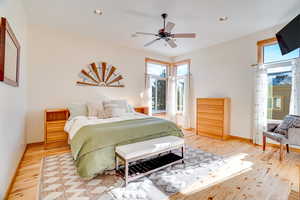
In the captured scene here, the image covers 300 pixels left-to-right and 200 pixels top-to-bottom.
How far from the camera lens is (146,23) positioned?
3199 millimetres

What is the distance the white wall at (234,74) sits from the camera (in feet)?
12.3

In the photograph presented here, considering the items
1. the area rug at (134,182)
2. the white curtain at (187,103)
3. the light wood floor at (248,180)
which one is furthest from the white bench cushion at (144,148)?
the white curtain at (187,103)

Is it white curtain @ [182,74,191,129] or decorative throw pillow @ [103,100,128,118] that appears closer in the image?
decorative throw pillow @ [103,100,128,118]

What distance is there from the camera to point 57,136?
3.29 metres

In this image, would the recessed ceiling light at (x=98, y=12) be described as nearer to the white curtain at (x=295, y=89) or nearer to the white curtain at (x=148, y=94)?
the white curtain at (x=148, y=94)

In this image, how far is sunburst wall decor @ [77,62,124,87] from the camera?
399cm

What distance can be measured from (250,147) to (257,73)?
70.6 inches

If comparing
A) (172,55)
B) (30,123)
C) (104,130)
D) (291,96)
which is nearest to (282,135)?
(291,96)

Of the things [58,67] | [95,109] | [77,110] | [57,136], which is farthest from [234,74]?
[57,136]

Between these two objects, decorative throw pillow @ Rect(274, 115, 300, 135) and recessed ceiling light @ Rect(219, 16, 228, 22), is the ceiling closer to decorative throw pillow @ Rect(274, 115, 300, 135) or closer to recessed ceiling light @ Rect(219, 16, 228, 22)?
recessed ceiling light @ Rect(219, 16, 228, 22)

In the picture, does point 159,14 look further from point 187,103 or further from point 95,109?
point 187,103

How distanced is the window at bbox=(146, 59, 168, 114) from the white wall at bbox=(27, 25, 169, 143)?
1339 millimetres

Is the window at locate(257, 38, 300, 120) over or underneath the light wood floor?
over

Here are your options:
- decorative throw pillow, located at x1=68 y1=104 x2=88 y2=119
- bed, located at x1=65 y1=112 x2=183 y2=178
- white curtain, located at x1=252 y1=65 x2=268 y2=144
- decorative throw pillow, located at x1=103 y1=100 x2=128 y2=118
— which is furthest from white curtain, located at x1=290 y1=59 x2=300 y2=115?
decorative throw pillow, located at x1=68 y1=104 x2=88 y2=119
